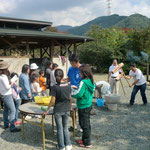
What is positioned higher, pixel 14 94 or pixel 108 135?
pixel 14 94

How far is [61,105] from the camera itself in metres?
2.99

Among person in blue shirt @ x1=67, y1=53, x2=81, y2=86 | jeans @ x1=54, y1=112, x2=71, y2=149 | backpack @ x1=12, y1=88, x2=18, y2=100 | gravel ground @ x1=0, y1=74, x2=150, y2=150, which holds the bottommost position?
gravel ground @ x1=0, y1=74, x2=150, y2=150

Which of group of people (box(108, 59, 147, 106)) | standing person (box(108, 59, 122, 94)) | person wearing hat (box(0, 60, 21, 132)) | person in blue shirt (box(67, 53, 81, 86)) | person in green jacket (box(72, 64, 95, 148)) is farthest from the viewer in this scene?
standing person (box(108, 59, 122, 94))

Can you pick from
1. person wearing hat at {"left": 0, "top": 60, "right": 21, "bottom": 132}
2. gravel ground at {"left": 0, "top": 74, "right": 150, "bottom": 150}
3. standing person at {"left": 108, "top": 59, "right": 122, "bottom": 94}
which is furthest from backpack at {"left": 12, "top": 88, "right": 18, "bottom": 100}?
standing person at {"left": 108, "top": 59, "right": 122, "bottom": 94}

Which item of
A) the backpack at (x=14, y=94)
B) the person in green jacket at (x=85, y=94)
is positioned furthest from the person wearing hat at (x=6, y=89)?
the person in green jacket at (x=85, y=94)

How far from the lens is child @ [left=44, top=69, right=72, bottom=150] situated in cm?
294

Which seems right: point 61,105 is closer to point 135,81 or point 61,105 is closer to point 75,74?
point 75,74

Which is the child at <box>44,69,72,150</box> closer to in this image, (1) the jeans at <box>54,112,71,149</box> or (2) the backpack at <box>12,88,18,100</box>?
(1) the jeans at <box>54,112,71,149</box>

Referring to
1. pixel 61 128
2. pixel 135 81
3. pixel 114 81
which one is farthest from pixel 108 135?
pixel 114 81

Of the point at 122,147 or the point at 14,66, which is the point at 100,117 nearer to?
the point at 122,147

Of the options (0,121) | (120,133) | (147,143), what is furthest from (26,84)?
(147,143)

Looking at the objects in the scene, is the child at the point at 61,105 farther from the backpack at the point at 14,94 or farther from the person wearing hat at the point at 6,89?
the backpack at the point at 14,94

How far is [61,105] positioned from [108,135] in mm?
1545

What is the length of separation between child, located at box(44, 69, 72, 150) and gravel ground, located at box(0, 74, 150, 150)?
0.38m
